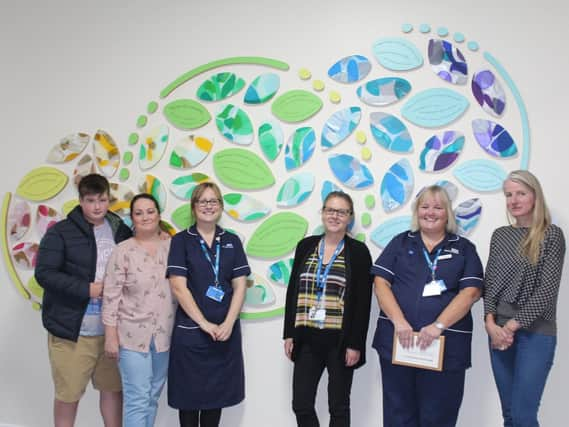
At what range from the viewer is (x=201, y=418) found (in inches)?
101

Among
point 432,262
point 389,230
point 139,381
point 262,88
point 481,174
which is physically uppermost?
point 262,88

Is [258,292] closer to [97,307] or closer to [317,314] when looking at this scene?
[317,314]

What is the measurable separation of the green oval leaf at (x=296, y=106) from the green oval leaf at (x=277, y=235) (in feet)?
1.72

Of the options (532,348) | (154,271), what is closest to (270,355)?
(154,271)

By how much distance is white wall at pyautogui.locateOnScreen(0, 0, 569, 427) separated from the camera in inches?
101

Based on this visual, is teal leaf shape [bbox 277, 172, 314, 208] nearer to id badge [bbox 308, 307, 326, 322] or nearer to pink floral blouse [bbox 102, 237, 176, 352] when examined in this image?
id badge [bbox 308, 307, 326, 322]

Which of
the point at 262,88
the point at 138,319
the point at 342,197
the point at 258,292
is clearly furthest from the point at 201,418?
the point at 262,88

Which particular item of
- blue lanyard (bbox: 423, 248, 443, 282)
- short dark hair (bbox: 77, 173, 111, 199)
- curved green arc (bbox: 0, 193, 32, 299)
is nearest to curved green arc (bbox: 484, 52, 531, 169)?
blue lanyard (bbox: 423, 248, 443, 282)

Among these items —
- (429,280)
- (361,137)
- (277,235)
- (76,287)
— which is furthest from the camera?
(277,235)

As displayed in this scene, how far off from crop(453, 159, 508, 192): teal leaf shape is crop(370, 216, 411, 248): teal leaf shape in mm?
337

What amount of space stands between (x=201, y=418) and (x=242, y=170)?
4.25 ft

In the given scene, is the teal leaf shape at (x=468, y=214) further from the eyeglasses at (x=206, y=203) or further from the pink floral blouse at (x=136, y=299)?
the pink floral blouse at (x=136, y=299)

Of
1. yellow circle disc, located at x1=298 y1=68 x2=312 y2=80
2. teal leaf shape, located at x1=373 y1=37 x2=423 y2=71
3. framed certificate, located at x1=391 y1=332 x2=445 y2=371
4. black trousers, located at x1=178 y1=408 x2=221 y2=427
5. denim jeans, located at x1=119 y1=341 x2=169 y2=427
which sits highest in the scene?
teal leaf shape, located at x1=373 y1=37 x2=423 y2=71

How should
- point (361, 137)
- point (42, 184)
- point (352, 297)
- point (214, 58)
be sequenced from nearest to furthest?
point (352, 297) < point (361, 137) < point (214, 58) < point (42, 184)
